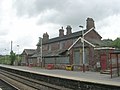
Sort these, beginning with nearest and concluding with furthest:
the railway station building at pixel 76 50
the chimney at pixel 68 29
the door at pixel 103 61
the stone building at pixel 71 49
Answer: the door at pixel 103 61
the railway station building at pixel 76 50
the stone building at pixel 71 49
the chimney at pixel 68 29

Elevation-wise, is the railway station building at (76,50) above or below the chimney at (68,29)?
below

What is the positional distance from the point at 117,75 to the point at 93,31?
2954cm

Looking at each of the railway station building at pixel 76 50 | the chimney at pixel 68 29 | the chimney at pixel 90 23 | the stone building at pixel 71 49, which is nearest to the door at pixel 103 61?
the railway station building at pixel 76 50

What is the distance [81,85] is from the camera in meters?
17.5

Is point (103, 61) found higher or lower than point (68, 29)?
lower

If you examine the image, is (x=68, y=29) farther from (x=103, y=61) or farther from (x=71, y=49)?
(x=103, y=61)

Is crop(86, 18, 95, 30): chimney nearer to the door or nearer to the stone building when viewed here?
the stone building

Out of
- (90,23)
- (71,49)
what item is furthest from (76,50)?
(90,23)

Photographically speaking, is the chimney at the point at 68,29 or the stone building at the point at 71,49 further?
the chimney at the point at 68,29

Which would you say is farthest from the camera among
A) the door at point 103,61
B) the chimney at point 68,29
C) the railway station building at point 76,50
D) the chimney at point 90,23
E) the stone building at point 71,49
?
the chimney at point 68,29

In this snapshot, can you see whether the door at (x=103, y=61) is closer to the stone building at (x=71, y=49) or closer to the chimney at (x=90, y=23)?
the stone building at (x=71, y=49)

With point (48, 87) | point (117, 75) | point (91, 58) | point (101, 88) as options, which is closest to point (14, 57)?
point (91, 58)

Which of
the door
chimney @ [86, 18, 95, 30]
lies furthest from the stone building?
the door

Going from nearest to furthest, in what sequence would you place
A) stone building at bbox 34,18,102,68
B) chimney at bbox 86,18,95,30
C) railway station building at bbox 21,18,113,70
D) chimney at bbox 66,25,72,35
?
1. railway station building at bbox 21,18,113,70
2. stone building at bbox 34,18,102,68
3. chimney at bbox 86,18,95,30
4. chimney at bbox 66,25,72,35
